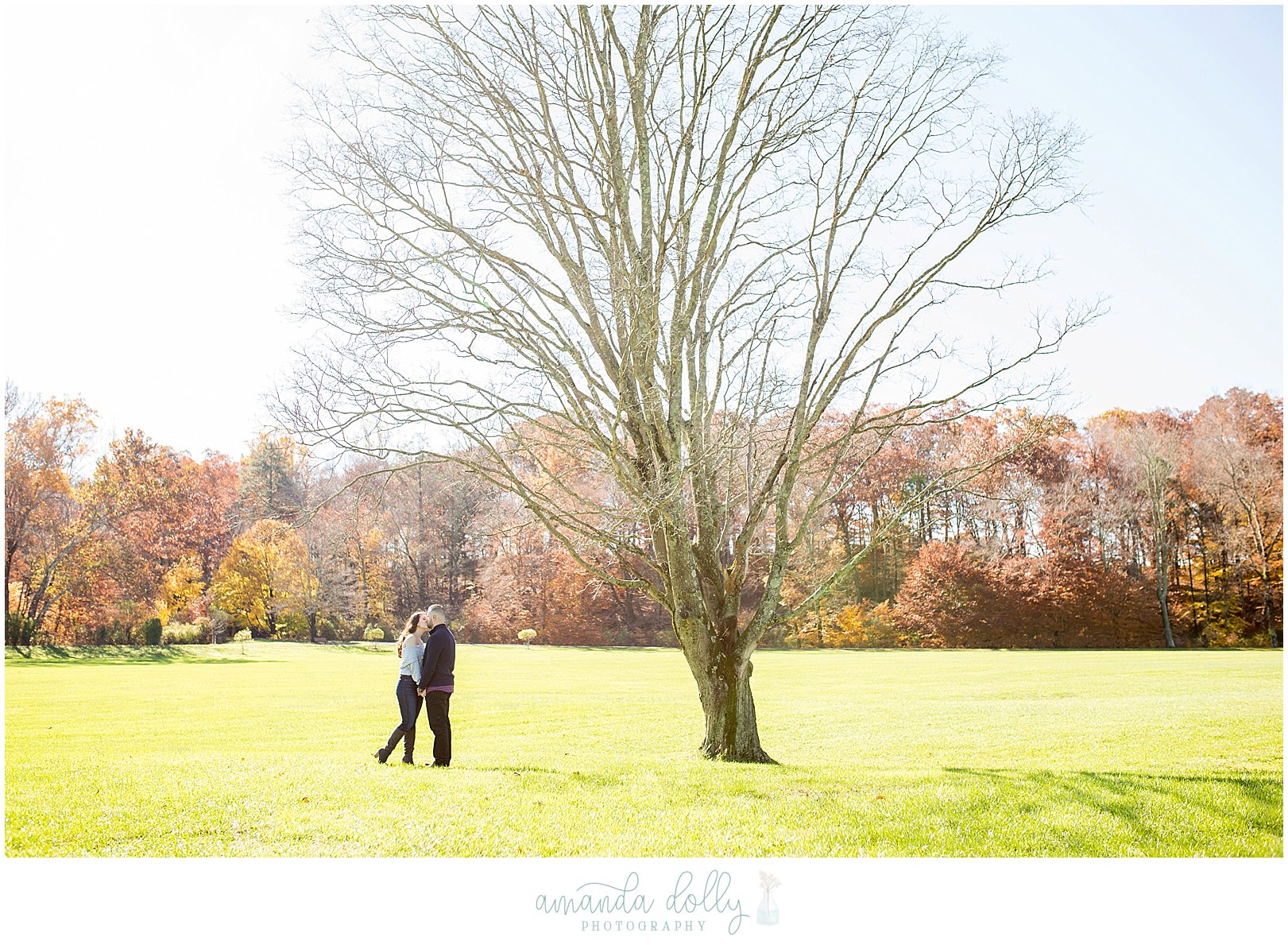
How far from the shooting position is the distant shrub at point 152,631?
21.6 m

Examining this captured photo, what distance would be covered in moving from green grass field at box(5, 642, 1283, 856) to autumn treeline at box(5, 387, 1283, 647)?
10.2 ft

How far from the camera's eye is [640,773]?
623 centimetres

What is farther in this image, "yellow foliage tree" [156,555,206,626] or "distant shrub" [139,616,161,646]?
"distant shrub" [139,616,161,646]

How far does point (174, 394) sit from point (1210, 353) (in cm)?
1364

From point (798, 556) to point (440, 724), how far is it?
1456cm

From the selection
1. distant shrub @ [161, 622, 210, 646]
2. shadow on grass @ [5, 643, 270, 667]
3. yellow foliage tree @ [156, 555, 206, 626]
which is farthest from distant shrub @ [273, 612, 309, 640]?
yellow foliage tree @ [156, 555, 206, 626]

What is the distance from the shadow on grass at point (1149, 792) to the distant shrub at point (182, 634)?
22.9m

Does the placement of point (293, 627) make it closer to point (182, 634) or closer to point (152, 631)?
point (182, 634)

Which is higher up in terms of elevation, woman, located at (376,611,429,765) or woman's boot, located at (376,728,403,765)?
woman, located at (376,611,429,765)

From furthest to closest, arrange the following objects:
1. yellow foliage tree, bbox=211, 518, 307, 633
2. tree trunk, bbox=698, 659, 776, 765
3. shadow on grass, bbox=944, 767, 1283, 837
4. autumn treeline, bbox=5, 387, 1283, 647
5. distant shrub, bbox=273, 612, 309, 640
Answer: distant shrub, bbox=273, 612, 309, 640, yellow foliage tree, bbox=211, 518, 307, 633, autumn treeline, bbox=5, 387, 1283, 647, tree trunk, bbox=698, 659, 776, 765, shadow on grass, bbox=944, 767, 1283, 837

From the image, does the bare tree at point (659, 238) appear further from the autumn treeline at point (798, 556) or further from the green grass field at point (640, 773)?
the autumn treeline at point (798, 556)

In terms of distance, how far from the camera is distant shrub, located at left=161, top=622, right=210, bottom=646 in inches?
897
